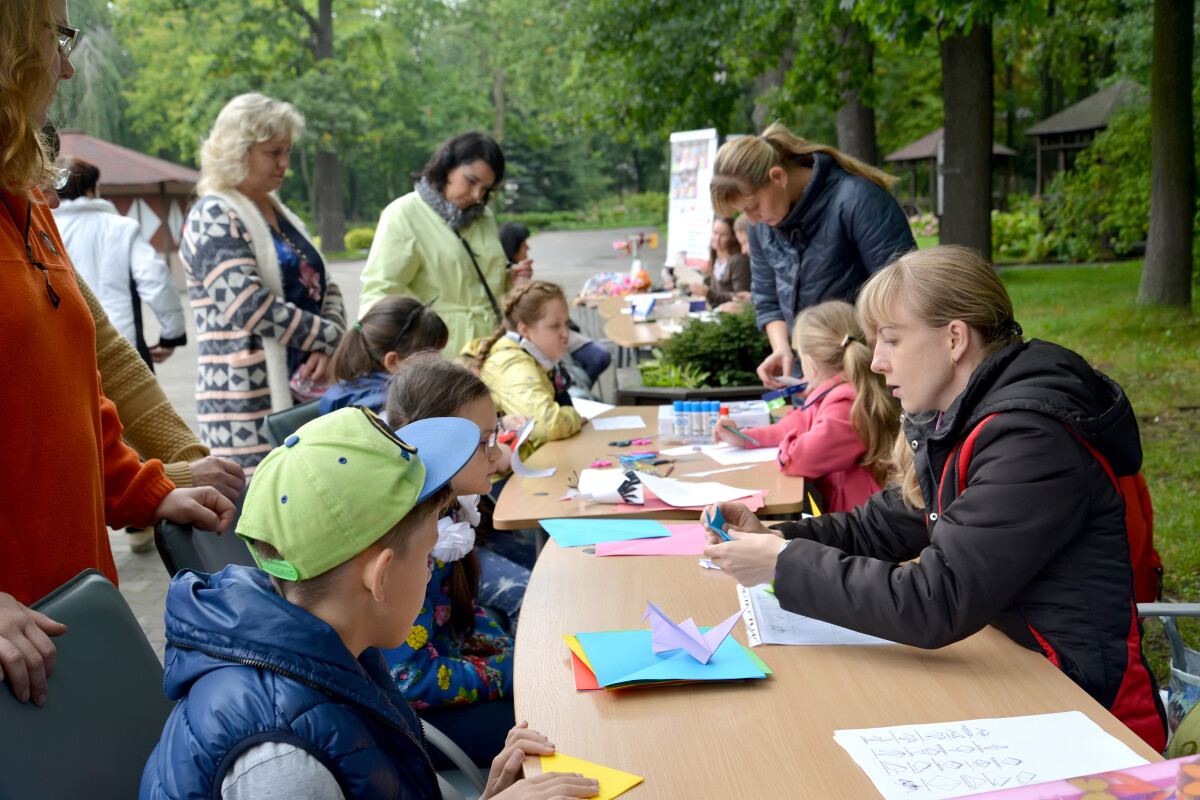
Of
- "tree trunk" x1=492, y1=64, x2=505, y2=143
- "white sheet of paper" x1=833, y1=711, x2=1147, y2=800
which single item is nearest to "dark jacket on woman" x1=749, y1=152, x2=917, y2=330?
"white sheet of paper" x1=833, y1=711, x2=1147, y2=800

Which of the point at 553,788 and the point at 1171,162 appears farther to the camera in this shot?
the point at 1171,162

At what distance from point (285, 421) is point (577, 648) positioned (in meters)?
1.70

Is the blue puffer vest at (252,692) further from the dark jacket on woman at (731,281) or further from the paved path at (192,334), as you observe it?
the dark jacket on woman at (731,281)

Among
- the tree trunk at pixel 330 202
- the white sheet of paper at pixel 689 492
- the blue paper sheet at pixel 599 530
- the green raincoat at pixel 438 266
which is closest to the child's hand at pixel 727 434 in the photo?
the white sheet of paper at pixel 689 492

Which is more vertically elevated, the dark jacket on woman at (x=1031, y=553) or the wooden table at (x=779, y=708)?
the dark jacket on woman at (x=1031, y=553)

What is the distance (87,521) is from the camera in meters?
1.82

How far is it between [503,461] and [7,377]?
2.11 m

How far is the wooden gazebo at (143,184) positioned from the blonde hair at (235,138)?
1785 centimetres

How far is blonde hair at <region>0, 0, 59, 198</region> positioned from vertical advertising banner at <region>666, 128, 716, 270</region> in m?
7.42

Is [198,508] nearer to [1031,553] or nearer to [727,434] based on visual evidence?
[1031,553]

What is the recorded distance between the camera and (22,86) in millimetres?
1624

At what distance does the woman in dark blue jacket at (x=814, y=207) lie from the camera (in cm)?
401

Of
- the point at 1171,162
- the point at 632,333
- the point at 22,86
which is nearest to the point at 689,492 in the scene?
the point at 22,86

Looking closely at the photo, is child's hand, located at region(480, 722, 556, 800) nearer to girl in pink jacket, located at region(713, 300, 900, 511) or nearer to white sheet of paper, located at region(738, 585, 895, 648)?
white sheet of paper, located at region(738, 585, 895, 648)
